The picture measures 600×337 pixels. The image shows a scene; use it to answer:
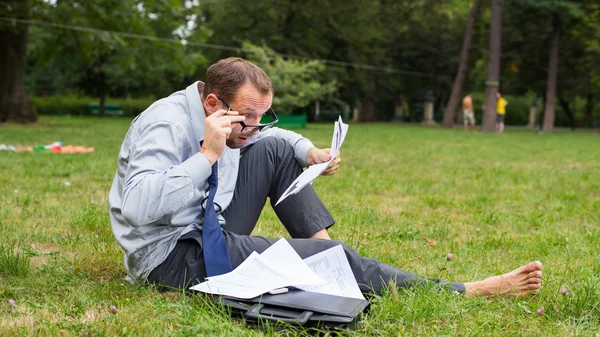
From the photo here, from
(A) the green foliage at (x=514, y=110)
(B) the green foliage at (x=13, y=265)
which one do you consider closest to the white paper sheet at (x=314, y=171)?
(B) the green foliage at (x=13, y=265)

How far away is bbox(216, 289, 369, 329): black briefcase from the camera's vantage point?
8.38ft

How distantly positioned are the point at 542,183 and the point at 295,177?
592 centimetres

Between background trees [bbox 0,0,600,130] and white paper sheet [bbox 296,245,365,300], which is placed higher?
background trees [bbox 0,0,600,130]

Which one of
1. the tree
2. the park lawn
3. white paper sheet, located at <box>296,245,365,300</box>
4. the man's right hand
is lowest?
the park lawn

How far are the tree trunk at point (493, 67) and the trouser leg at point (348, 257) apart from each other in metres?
25.1

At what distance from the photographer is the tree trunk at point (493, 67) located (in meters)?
26.5

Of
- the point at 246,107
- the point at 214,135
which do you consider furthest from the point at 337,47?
the point at 214,135

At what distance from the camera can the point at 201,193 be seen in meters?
2.95

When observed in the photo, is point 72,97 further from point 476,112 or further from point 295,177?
point 295,177

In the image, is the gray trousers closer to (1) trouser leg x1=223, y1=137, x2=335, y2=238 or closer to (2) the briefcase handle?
(1) trouser leg x1=223, y1=137, x2=335, y2=238

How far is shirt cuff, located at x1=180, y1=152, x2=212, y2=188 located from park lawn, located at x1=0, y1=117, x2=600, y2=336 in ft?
1.80

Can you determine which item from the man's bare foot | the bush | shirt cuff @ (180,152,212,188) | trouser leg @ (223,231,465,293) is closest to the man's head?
shirt cuff @ (180,152,212,188)

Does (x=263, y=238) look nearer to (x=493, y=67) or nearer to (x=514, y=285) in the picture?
(x=514, y=285)

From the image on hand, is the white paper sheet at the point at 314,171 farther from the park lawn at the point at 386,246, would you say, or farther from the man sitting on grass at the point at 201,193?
the park lawn at the point at 386,246
